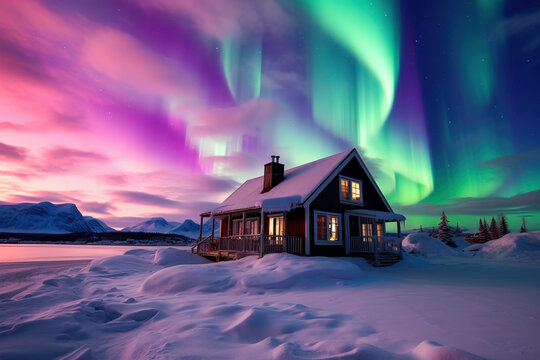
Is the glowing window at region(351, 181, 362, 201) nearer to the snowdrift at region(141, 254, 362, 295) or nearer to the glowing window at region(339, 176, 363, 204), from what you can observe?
the glowing window at region(339, 176, 363, 204)

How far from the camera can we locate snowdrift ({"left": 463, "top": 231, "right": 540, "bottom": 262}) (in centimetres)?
2389

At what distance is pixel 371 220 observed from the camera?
65.3 feet

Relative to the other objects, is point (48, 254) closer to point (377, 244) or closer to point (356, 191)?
point (356, 191)

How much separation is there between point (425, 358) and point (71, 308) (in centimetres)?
645

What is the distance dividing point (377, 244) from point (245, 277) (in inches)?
406

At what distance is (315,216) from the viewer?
1639 centimetres

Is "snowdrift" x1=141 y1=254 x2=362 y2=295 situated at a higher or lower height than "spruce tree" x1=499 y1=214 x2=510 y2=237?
lower

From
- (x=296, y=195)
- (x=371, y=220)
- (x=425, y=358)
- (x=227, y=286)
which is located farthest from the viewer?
(x=371, y=220)

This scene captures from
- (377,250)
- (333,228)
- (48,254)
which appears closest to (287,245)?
(333,228)

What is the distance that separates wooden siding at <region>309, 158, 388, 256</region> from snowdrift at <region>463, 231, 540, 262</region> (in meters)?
12.7

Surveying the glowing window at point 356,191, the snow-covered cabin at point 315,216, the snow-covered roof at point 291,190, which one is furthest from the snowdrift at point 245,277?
the glowing window at point 356,191

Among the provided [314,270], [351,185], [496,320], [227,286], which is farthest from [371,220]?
[496,320]

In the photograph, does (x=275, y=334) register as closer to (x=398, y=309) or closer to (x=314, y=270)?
(x=398, y=309)

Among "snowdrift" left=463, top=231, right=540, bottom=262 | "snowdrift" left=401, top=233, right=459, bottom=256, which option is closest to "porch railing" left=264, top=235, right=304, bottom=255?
"snowdrift" left=401, top=233, right=459, bottom=256
